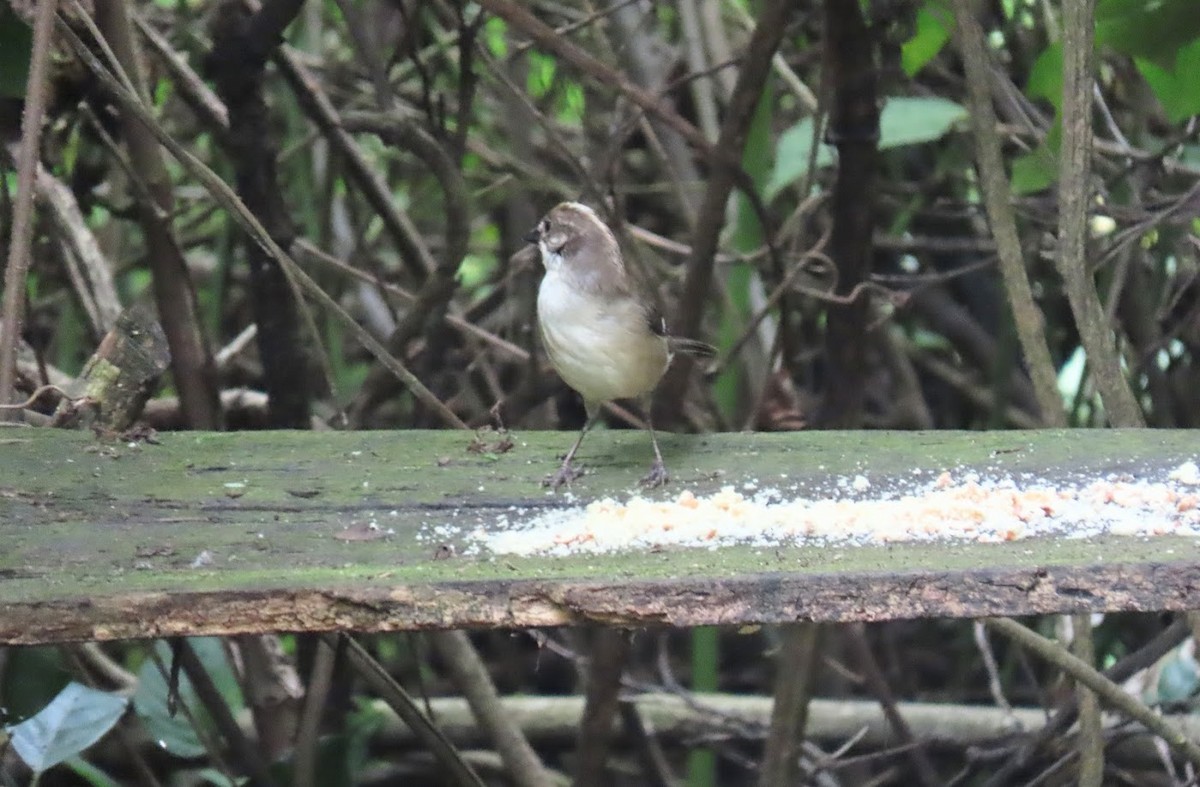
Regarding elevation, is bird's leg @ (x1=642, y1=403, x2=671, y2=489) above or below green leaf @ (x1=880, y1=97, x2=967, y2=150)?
below

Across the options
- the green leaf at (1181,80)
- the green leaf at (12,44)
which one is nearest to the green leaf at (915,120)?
the green leaf at (1181,80)

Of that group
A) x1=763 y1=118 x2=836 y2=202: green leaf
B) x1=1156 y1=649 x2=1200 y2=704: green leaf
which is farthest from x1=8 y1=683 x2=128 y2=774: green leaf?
x1=1156 y1=649 x2=1200 y2=704: green leaf

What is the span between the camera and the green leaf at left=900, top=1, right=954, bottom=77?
106 inches

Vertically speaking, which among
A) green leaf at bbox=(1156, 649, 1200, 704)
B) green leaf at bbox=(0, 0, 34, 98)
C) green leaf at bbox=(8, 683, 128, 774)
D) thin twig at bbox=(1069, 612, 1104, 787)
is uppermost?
green leaf at bbox=(0, 0, 34, 98)

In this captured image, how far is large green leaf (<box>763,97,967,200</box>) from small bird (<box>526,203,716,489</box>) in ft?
2.71

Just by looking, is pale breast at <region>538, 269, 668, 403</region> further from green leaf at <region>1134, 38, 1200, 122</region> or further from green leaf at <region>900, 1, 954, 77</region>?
green leaf at <region>1134, 38, 1200, 122</region>

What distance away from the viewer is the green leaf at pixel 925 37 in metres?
2.70

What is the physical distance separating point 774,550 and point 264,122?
1.66m

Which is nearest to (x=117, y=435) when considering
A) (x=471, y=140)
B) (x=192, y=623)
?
(x=192, y=623)

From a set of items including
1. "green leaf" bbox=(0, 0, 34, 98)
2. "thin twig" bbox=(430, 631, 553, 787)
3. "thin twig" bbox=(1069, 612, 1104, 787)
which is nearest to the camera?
"green leaf" bbox=(0, 0, 34, 98)

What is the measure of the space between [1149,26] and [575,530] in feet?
4.06

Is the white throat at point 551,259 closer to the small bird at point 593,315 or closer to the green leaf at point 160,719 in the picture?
the small bird at point 593,315

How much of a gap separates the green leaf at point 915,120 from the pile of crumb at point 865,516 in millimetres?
1291

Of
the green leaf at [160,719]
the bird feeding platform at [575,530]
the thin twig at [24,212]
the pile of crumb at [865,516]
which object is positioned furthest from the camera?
the green leaf at [160,719]
